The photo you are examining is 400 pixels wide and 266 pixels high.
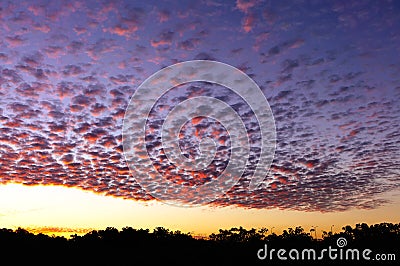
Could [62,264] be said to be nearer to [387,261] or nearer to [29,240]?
[29,240]

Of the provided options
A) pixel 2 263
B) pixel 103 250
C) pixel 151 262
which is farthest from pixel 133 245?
pixel 2 263

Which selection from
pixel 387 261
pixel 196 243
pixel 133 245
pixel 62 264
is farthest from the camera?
pixel 196 243

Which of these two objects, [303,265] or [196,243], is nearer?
[303,265]

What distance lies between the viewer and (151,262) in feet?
256

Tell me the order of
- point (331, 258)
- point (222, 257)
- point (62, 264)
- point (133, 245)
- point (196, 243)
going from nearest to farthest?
point (62, 264) → point (331, 258) → point (222, 257) → point (133, 245) → point (196, 243)

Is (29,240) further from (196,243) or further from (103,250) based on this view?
(196,243)

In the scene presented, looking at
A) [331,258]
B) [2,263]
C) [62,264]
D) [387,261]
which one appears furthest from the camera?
[331,258]

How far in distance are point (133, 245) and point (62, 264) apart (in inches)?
1452

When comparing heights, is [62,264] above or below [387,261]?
below

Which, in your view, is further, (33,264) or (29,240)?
(29,240)

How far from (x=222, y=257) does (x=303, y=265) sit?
19013 millimetres

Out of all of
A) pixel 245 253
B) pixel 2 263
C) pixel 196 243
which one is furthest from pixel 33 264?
pixel 196 243

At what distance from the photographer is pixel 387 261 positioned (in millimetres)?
73500

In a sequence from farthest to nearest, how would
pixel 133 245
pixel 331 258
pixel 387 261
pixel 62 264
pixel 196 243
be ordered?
pixel 196 243 → pixel 133 245 → pixel 331 258 → pixel 387 261 → pixel 62 264
